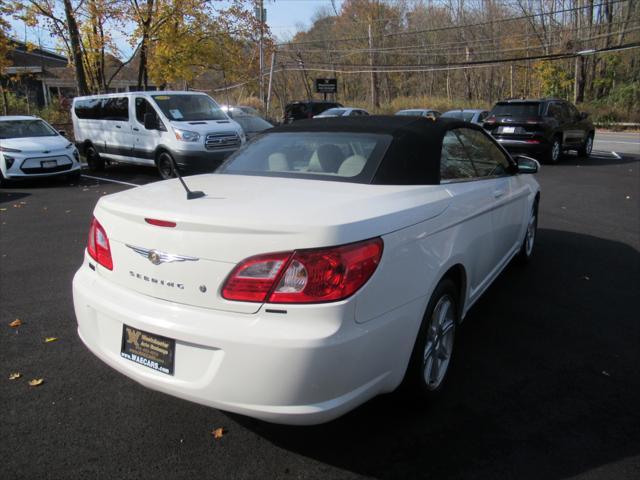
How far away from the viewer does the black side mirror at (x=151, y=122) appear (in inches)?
440

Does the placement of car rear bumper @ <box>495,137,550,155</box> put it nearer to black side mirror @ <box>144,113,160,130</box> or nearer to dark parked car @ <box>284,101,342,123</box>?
black side mirror @ <box>144,113,160,130</box>

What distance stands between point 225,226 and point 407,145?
4.61ft

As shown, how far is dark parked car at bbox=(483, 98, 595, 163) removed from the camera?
14.0 m

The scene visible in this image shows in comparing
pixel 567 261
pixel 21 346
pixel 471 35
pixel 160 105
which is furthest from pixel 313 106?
pixel 471 35

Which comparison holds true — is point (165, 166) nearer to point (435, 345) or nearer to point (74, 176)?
point (74, 176)

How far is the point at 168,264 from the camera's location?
7.73ft

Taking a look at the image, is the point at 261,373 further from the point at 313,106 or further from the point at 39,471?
the point at 313,106

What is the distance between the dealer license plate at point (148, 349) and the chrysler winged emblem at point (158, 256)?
34 centimetres

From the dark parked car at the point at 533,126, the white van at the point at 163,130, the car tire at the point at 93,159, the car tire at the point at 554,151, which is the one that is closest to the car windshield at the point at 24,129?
the white van at the point at 163,130

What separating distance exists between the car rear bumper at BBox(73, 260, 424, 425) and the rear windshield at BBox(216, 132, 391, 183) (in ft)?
3.48

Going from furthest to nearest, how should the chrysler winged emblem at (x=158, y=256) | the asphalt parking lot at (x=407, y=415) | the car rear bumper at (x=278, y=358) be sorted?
the asphalt parking lot at (x=407, y=415), the chrysler winged emblem at (x=158, y=256), the car rear bumper at (x=278, y=358)

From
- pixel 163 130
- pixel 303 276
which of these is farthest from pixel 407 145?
pixel 163 130

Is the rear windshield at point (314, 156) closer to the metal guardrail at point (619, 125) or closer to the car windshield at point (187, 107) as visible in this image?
the car windshield at point (187, 107)

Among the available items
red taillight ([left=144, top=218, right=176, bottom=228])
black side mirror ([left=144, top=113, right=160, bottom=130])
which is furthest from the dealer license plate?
black side mirror ([left=144, top=113, right=160, bottom=130])
